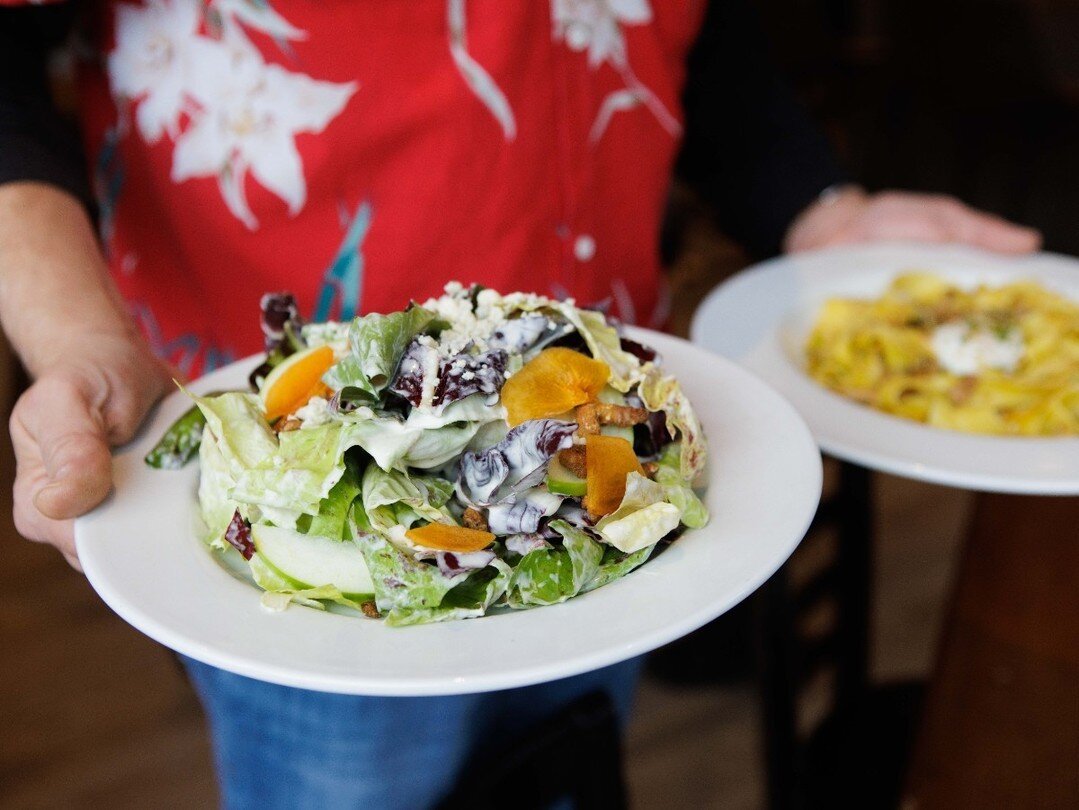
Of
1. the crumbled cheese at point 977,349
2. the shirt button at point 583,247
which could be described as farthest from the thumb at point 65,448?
the crumbled cheese at point 977,349

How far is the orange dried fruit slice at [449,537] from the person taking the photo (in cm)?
80

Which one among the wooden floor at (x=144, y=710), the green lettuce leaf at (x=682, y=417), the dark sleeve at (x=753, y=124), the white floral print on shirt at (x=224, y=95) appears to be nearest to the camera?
the green lettuce leaf at (x=682, y=417)

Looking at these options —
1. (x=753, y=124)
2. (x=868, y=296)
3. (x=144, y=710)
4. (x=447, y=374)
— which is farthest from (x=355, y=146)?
(x=144, y=710)

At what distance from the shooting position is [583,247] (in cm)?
148

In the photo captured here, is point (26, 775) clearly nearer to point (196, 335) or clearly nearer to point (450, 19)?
point (196, 335)

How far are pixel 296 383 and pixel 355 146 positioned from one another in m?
0.47

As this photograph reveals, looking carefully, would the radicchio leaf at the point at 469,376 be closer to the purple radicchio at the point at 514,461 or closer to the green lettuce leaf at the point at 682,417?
the purple radicchio at the point at 514,461

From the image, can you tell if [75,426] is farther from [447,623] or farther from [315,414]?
[447,623]

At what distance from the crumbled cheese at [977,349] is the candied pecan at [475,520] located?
0.95 meters

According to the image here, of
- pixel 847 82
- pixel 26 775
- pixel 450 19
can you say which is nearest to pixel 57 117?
pixel 450 19

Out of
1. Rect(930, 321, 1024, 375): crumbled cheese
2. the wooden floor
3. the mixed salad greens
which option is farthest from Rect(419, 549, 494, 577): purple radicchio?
the wooden floor

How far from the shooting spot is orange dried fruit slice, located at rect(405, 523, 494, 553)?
80cm

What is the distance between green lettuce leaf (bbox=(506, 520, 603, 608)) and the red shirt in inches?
26.8

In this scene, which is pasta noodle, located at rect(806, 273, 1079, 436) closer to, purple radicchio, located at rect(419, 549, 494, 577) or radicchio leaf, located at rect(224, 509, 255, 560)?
purple radicchio, located at rect(419, 549, 494, 577)
